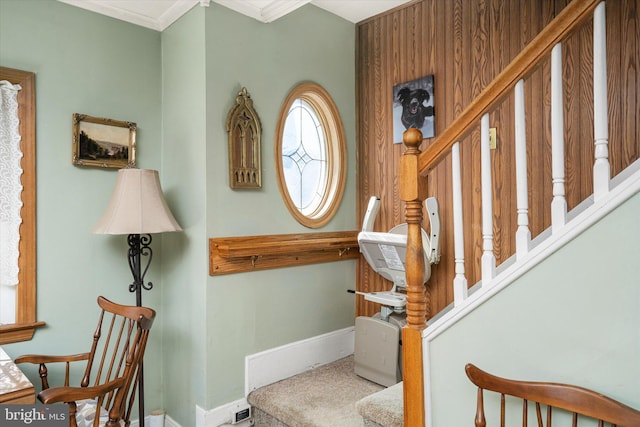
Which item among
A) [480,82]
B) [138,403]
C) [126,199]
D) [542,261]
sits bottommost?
[138,403]

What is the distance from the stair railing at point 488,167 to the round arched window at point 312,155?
1.22m

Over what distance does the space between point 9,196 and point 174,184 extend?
0.82m

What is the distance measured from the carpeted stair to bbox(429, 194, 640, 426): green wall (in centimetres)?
40

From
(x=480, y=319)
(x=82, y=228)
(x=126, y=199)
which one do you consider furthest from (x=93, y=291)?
(x=480, y=319)

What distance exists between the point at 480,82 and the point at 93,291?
101 inches

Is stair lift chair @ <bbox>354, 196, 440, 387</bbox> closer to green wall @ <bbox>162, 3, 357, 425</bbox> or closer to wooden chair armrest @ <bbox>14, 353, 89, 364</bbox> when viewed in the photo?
green wall @ <bbox>162, 3, 357, 425</bbox>

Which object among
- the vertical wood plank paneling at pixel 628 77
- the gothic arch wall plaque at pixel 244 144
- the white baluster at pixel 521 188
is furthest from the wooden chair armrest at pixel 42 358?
the vertical wood plank paneling at pixel 628 77

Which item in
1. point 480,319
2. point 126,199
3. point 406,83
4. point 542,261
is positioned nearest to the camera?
point 542,261

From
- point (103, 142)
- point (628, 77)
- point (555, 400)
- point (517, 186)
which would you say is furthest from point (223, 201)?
point (628, 77)

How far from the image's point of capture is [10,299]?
2211mm

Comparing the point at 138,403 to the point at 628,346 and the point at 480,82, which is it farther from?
the point at 480,82

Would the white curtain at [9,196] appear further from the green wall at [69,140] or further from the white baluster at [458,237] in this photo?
the white baluster at [458,237]

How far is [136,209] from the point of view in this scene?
2188 millimetres

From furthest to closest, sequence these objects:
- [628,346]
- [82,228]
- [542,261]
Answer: [82,228]
[542,261]
[628,346]
